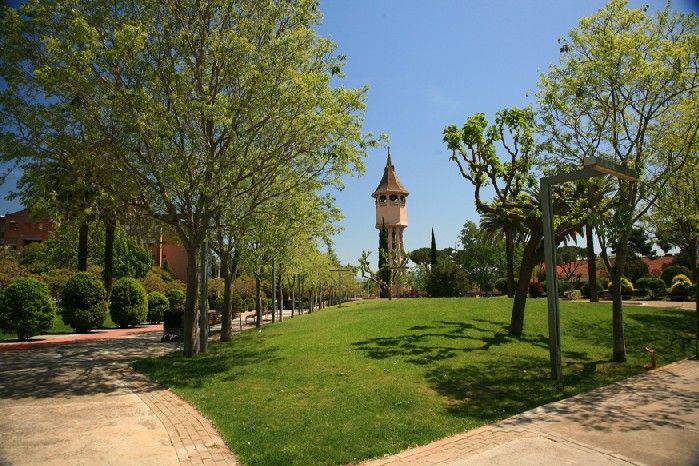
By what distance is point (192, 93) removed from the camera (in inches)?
575

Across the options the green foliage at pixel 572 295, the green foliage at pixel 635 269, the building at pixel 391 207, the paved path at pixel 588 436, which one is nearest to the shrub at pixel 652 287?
the green foliage at pixel 572 295

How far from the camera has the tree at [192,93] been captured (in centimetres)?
1276

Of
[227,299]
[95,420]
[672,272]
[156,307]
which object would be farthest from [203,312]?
[672,272]

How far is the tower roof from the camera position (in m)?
69.4

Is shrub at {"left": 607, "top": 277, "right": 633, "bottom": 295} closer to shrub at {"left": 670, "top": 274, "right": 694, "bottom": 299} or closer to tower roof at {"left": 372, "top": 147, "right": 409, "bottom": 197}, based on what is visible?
shrub at {"left": 670, "top": 274, "right": 694, "bottom": 299}

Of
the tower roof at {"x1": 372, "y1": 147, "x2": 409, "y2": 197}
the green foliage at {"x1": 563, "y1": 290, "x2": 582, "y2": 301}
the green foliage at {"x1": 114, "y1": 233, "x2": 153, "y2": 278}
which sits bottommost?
the green foliage at {"x1": 563, "y1": 290, "x2": 582, "y2": 301}

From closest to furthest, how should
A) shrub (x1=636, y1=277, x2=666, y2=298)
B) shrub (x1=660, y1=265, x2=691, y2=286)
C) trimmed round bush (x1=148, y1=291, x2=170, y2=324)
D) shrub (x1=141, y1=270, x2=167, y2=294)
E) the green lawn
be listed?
the green lawn → trimmed round bush (x1=148, y1=291, x2=170, y2=324) → shrub (x1=636, y1=277, x2=666, y2=298) → shrub (x1=141, y1=270, x2=167, y2=294) → shrub (x1=660, y1=265, x2=691, y2=286)

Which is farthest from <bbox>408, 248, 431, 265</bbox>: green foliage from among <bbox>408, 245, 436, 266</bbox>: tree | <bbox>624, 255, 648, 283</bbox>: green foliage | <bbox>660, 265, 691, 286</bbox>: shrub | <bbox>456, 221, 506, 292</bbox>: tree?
<bbox>660, 265, 691, 286</bbox>: shrub

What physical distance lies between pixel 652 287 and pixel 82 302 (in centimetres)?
3970

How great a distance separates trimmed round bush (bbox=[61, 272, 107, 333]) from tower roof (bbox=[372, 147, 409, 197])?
47.8 m

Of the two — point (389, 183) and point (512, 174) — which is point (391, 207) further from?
point (512, 174)

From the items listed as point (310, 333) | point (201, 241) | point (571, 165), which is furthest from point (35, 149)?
point (571, 165)

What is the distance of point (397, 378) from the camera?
1119 cm

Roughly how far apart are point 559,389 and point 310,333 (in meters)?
10.6
